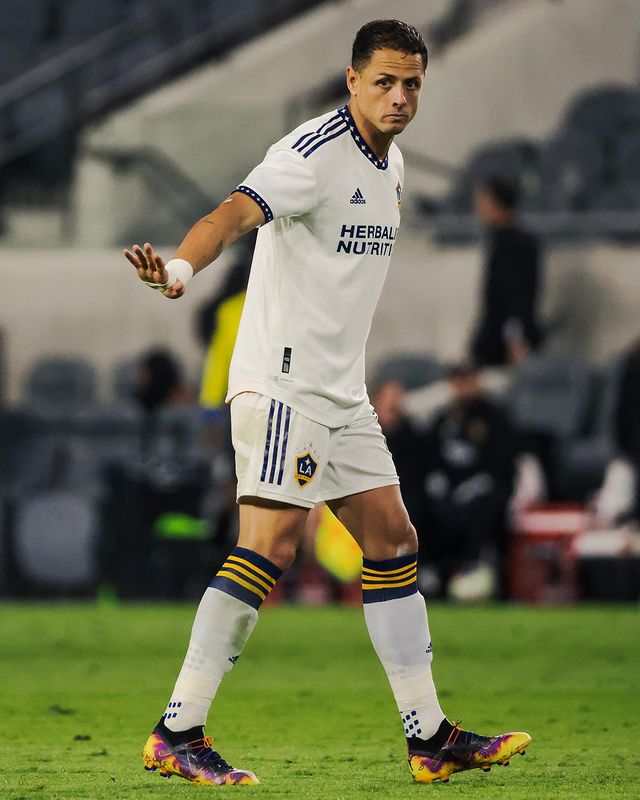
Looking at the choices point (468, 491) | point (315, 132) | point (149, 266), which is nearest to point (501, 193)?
point (468, 491)

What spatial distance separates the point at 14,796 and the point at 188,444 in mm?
10409

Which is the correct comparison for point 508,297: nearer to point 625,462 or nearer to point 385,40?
point 625,462

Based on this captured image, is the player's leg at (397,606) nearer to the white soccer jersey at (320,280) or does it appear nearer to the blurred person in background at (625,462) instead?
the white soccer jersey at (320,280)

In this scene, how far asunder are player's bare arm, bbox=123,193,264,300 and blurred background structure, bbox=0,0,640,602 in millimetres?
6180

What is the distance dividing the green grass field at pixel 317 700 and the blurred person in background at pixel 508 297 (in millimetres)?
3674

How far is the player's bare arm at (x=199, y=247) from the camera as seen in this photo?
4012 millimetres

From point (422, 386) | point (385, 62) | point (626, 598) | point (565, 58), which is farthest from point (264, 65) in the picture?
point (385, 62)

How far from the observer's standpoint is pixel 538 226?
1650cm

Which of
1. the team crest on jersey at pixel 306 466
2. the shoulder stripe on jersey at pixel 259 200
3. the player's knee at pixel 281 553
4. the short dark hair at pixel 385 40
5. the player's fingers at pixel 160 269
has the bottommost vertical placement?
the player's knee at pixel 281 553

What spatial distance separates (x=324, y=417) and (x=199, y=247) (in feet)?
2.43

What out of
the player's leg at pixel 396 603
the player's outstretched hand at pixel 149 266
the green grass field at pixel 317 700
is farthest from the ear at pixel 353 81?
the green grass field at pixel 317 700

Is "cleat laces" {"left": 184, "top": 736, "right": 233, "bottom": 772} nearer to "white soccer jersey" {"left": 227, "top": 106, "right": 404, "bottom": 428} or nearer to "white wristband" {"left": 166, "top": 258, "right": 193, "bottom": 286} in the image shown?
"white soccer jersey" {"left": 227, "top": 106, "right": 404, "bottom": 428}

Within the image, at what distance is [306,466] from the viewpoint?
4.67 m

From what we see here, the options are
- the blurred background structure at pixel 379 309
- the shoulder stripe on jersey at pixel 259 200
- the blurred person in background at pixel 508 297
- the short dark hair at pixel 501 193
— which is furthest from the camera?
the blurred person in background at pixel 508 297
